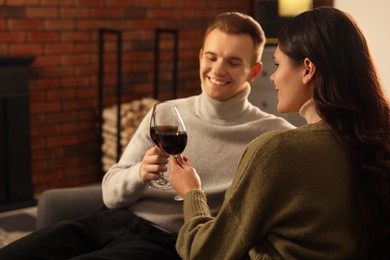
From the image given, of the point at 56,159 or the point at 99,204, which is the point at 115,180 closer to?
the point at 99,204

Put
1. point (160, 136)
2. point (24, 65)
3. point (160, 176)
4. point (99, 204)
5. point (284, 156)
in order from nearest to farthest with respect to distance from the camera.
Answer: point (284, 156) < point (160, 136) < point (160, 176) < point (99, 204) < point (24, 65)

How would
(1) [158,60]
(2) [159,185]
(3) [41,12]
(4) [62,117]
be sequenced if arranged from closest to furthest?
(2) [159,185] → (3) [41,12] → (4) [62,117] → (1) [158,60]

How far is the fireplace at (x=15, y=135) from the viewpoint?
3711mm

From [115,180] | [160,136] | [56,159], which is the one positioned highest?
[160,136]

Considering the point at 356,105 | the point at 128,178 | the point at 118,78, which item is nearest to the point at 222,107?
the point at 128,178

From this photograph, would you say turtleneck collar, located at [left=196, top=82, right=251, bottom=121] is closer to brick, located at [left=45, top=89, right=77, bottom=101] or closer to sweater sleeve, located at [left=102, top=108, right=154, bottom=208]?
sweater sleeve, located at [left=102, top=108, right=154, bottom=208]

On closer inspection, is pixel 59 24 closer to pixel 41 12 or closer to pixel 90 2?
pixel 41 12

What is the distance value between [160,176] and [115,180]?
0.83 feet

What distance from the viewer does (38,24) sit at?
390cm

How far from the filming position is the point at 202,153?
6.84 feet

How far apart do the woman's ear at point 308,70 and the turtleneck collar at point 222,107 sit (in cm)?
75

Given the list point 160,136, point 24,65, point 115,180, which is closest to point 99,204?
point 115,180

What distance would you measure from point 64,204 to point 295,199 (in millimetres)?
1159

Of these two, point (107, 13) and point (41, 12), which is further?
point (107, 13)
